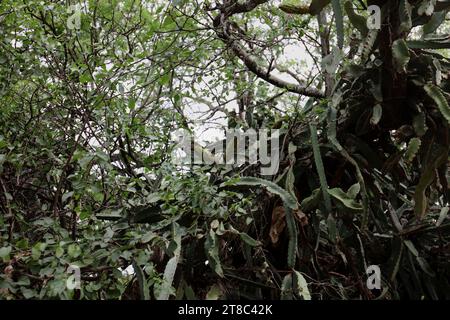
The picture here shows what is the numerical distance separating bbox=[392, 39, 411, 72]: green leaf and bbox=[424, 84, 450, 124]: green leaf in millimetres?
99

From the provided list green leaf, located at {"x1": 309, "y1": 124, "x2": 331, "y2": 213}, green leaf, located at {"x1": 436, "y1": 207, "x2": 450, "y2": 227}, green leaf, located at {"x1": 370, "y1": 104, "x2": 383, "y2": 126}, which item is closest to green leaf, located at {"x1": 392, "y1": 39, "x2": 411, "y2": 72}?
green leaf, located at {"x1": 370, "y1": 104, "x2": 383, "y2": 126}

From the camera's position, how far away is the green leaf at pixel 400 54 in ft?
A: 4.38

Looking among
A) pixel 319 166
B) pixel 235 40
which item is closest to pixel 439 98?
pixel 319 166

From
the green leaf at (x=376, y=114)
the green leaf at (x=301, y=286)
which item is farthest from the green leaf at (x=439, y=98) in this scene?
the green leaf at (x=301, y=286)

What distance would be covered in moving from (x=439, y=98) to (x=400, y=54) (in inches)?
6.2

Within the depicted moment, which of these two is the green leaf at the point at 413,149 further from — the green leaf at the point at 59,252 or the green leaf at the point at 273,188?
the green leaf at the point at 59,252

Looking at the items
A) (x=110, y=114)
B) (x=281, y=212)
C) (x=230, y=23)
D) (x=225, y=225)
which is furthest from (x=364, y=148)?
(x=230, y=23)

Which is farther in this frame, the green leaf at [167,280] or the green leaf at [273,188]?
the green leaf at [273,188]

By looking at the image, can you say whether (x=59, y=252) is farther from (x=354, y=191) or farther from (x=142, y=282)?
(x=354, y=191)

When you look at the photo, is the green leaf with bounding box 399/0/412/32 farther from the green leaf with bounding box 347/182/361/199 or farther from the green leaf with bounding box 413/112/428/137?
the green leaf with bounding box 347/182/361/199

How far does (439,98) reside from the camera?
4.52 feet

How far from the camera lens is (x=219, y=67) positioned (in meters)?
2.27

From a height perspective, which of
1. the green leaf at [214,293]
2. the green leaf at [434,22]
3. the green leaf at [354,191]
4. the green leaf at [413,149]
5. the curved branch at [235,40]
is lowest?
the green leaf at [214,293]

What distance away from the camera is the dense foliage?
4.46 ft
